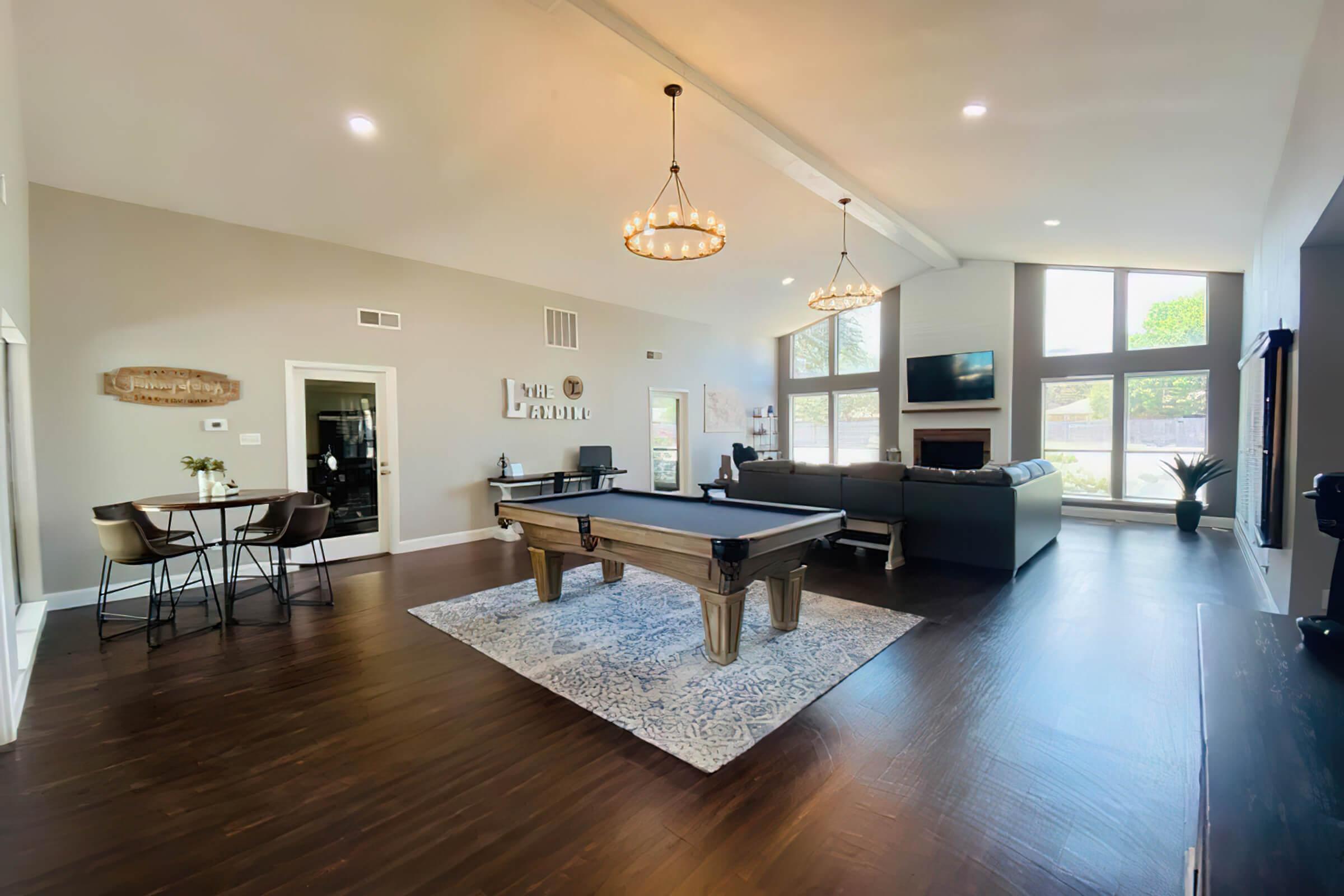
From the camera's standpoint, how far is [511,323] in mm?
6750

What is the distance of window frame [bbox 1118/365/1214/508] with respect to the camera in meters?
7.10

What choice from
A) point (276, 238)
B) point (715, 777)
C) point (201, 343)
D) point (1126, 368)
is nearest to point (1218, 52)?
point (715, 777)

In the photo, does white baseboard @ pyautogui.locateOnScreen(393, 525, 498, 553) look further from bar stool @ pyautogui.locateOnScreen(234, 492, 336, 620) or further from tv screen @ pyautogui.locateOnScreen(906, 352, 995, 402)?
tv screen @ pyautogui.locateOnScreen(906, 352, 995, 402)

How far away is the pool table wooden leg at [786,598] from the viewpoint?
3545 mm

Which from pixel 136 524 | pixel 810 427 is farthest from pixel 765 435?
pixel 136 524

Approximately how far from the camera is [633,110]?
4324 mm

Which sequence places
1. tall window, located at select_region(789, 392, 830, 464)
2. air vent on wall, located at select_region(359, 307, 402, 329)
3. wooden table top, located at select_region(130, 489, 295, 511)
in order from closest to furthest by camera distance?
1. wooden table top, located at select_region(130, 489, 295, 511)
2. air vent on wall, located at select_region(359, 307, 402, 329)
3. tall window, located at select_region(789, 392, 830, 464)

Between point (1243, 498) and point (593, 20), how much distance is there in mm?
7653

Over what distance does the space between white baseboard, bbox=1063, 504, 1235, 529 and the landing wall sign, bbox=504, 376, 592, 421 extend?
23.8 feet

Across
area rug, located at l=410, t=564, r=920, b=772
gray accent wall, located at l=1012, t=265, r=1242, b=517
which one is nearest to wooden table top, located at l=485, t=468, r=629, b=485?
area rug, located at l=410, t=564, r=920, b=772

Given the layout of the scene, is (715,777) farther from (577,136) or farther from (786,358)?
(786,358)

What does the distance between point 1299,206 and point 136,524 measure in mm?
7236

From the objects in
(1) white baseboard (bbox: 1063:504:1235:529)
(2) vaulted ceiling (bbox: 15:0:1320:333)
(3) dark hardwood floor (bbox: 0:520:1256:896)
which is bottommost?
(3) dark hardwood floor (bbox: 0:520:1256:896)

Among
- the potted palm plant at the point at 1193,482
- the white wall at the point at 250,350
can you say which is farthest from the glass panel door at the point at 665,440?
the potted palm plant at the point at 1193,482
